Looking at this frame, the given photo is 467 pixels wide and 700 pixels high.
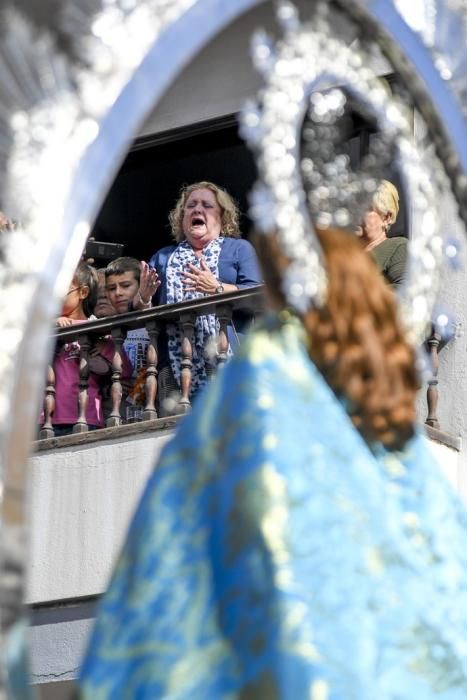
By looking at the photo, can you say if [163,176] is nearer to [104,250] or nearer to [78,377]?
[104,250]

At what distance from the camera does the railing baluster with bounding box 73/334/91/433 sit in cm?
648

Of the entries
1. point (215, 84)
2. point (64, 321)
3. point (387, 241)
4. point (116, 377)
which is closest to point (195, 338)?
point (116, 377)

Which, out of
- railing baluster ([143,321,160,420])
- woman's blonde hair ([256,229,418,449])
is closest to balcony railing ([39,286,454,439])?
railing baluster ([143,321,160,420])

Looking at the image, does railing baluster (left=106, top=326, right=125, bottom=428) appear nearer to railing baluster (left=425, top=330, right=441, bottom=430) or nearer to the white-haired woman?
railing baluster (left=425, top=330, right=441, bottom=430)

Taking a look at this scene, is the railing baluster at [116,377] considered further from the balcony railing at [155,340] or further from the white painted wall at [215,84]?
the white painted wall at [215,84]

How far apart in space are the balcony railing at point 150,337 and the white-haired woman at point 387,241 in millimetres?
673

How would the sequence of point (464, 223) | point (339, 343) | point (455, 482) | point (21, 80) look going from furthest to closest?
point (455, 482)
point (464, 223)
point (339, 343)
point (21, 80)

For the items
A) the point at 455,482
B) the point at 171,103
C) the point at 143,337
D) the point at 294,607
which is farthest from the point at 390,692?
the point at 171,103

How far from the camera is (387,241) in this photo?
5.27 m

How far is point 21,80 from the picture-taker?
7.35 ft

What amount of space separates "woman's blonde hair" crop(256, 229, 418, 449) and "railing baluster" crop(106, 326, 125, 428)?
146 inches

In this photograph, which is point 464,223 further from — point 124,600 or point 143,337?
point 143,337

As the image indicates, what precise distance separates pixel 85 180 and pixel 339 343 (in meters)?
0.52

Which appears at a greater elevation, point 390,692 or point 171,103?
point 171,103
